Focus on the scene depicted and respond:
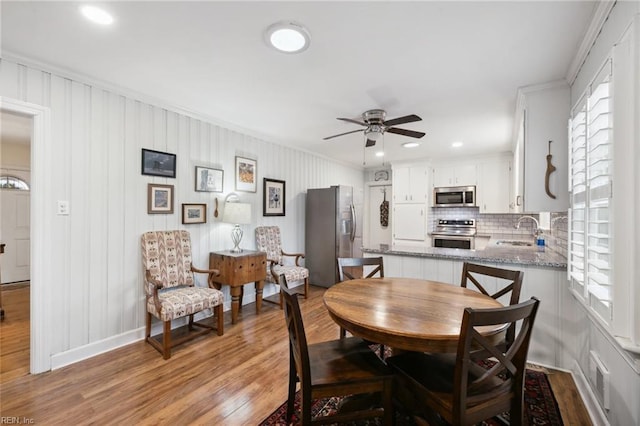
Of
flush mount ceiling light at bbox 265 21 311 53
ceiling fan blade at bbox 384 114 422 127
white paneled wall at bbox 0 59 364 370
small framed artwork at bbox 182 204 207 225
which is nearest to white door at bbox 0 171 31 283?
white paneled wall at bbox 0 59 364 370

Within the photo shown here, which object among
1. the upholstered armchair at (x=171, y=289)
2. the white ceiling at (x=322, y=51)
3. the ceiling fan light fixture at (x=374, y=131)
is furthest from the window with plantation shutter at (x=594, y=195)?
the upholstered armchair at (x=171, y=289)

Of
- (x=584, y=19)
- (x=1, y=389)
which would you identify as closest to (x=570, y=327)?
(x=584, y=19)

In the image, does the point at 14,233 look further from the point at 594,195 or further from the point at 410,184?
the point at 594,195

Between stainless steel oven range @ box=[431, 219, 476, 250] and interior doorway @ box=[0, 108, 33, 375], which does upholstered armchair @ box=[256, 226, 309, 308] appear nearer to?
stainless steel oven range @ box=[431, 219, 476, 250]

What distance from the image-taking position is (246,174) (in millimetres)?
4016

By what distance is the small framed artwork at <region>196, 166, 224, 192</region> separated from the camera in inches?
133

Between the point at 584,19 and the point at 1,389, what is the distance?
4.53 metres

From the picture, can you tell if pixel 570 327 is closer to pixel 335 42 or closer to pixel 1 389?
pixel 335 42

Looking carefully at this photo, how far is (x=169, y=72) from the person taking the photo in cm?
237

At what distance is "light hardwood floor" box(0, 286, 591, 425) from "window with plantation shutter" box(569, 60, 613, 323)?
91cm

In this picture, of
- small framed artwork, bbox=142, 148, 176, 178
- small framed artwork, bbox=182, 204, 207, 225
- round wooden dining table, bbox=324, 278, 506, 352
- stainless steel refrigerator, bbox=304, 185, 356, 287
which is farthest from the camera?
stainless steel refrigerator, bbox=304, 185, 356, 287

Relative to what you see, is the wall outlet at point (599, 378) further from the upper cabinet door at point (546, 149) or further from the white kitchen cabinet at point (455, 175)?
the white kitchen cabinet at point (455, 175)

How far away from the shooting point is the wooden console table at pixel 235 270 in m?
3.25

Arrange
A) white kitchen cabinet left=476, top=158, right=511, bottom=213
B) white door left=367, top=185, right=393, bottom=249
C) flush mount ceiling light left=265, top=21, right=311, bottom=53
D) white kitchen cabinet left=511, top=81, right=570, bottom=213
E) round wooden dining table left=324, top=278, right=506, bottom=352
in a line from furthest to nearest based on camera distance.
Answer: white door left=367, top=185, right=393, bottom=249 < white kitchen cabinet left=476, top=158, right=511, bottom=213 < white kitchen cabinet left=511, top=81, right=570, bottom=213 < flush mount ceiling light left=265, top=21, right=311, bottom=53 < round wooden dining table left=324, top=278, right=506, bottom=352
